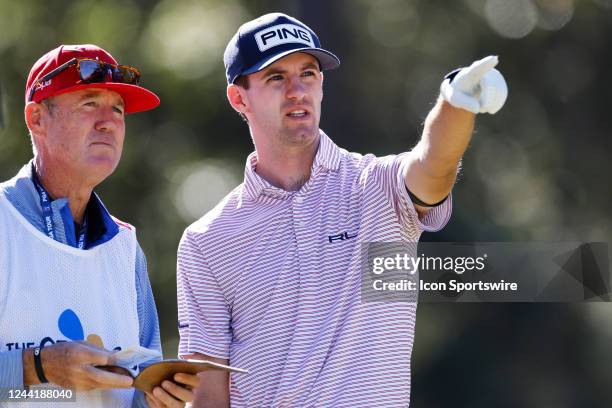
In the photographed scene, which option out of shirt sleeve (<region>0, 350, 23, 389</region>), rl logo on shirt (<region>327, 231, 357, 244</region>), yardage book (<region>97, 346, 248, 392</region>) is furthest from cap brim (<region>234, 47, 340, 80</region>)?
shirt sleeve (<region>0, 350, 23, 389</region>)

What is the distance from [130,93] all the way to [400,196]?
1053 millimetres

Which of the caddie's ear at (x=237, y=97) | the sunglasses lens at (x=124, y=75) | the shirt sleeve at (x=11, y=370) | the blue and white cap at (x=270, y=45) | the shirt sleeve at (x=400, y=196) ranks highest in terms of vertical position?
the blue and white cap at (x=270, y=45)

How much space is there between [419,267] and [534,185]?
9151mm

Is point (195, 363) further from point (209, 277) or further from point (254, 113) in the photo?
point (254, 113)

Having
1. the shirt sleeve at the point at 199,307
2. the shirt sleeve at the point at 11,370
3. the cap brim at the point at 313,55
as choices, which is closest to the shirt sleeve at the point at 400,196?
the cap brim at the point at 313,55

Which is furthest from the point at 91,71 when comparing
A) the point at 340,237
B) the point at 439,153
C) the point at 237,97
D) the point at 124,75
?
the point at 439,153

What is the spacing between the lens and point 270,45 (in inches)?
207

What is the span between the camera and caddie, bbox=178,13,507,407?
4762mm

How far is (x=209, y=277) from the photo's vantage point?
16.8 feet

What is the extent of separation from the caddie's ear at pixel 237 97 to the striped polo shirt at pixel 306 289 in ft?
1.14

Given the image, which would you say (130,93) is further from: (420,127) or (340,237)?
(420,127)

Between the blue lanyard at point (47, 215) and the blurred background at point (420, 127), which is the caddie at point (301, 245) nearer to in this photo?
the blue lanyard at point (47, 215)

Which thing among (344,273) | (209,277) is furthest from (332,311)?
(209,277)

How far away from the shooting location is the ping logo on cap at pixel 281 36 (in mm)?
5250
